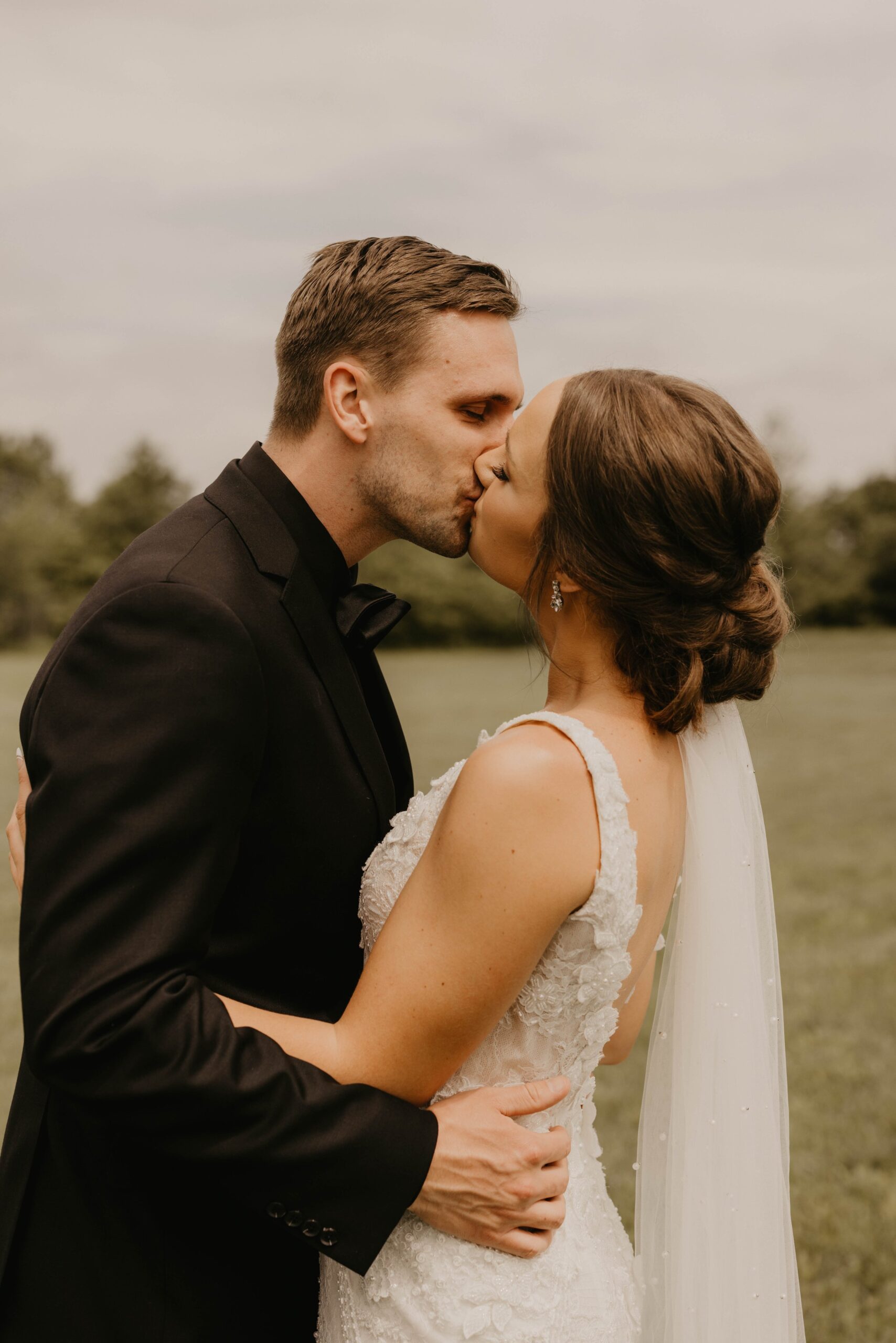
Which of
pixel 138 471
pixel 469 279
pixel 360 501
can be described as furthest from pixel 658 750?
pixel 138 471

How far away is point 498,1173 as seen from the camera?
2146 millimetres

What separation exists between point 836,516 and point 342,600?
191ft

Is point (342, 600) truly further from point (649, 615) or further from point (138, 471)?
point (138, 471)

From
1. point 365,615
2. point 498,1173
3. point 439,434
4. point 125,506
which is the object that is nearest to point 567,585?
point 365,615

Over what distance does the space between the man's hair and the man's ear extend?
0.12ft

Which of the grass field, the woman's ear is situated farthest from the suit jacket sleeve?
the grass field

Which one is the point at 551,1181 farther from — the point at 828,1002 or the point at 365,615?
the point at 828,1002

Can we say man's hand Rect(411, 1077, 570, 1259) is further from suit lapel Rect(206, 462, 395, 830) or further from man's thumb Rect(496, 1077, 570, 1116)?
suit lapel Rect(206, 462, 395, 830)

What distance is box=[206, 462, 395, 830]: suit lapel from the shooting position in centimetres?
236

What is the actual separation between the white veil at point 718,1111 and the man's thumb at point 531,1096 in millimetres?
516

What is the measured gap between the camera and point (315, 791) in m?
2.29

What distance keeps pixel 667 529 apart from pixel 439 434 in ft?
2.72

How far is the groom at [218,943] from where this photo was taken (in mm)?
1869

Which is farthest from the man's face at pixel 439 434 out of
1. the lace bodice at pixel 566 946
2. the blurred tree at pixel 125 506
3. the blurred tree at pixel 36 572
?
the blurred tree at pixel 125 506
